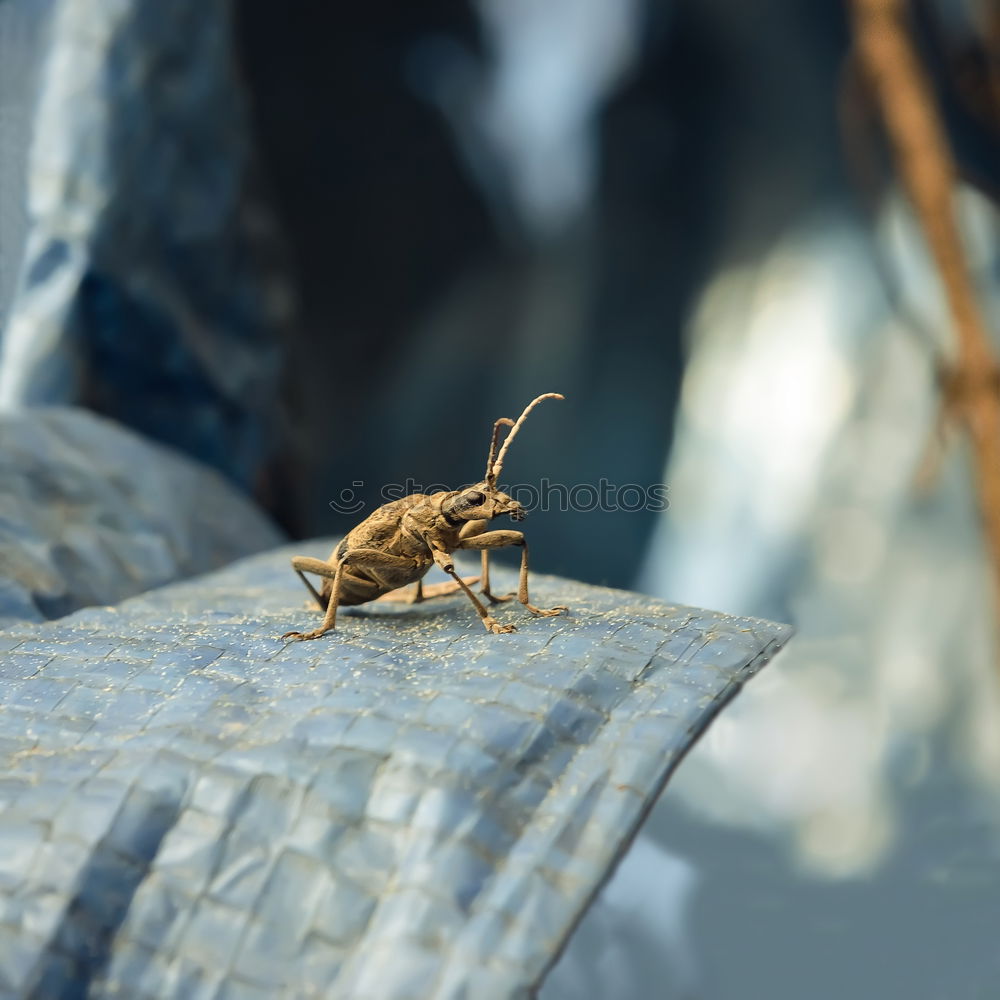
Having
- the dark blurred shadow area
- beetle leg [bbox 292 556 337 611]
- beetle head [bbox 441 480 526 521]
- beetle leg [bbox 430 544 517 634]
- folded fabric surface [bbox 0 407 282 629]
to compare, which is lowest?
folded fabric surface [bbox 0 407 282 629]

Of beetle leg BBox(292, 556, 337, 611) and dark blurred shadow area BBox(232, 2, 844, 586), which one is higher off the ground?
dark blurred shadow area BBox(232, 2, 844, 586)

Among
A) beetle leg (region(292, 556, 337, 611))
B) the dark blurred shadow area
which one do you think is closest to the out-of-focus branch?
the dark blurred shadow area

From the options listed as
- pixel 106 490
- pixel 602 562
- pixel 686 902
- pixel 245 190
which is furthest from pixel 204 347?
pixel 686 902

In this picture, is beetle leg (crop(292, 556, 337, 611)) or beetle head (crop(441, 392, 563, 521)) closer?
beetle head (crop(441, 392, 563, 521))

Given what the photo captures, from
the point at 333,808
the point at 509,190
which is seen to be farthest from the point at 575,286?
Result: the point at 333,808

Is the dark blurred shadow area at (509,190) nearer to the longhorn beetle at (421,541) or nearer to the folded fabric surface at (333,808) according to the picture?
the longhorn beetle at (421,541)

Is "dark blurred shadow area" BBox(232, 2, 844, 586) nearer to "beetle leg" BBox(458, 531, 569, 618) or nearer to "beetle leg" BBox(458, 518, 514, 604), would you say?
"beetle leg" BBox(458, 518, 514, 604)

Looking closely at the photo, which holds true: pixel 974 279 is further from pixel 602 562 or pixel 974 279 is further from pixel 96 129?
pixel 96 129
